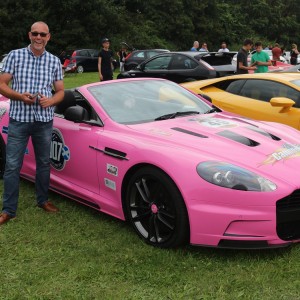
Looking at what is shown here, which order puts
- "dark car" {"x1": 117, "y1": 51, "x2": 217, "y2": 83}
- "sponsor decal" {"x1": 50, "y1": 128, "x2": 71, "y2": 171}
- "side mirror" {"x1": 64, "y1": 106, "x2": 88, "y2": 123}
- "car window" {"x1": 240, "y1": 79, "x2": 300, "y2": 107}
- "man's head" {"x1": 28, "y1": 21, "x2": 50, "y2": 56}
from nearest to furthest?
"man's head" {"x1": 28, "y1": 21, "x2": 50, "y2": 56}
"side mirror" {"x1": 64, "y1": 106, "x2": 88, "y2": 123}
"sponsor decal" {"x1": 50, "y1": 128, "x2": 71, "y2": 171}
"car window" {"x1": 240, "y1": 79, "x2": 300, "y2": 107}
"dark car" {"x1": 117, "y1": 51, "x2": 217, "y2": 83}

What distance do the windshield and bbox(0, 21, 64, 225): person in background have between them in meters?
0.49

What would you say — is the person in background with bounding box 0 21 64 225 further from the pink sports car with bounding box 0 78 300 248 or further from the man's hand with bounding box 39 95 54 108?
the pink sports car with bounding box 0 78 300 248

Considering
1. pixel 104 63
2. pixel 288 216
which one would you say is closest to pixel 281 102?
pixel 288 216

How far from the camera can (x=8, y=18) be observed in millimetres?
32375

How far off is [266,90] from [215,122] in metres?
2.32

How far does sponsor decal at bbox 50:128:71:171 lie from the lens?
4.38 m

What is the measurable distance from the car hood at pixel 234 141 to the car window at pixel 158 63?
760 cm

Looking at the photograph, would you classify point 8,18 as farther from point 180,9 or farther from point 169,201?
point 169,201

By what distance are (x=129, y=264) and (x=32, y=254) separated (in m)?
0.79

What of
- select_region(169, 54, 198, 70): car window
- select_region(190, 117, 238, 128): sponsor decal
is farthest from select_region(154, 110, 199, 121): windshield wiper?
select_region(169, 54, 198, 70): car window

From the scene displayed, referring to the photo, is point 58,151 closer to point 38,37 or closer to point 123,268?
point 38,37

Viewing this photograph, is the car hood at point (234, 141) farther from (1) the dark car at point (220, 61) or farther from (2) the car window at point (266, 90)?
(1) the dark car at point (220, 61)

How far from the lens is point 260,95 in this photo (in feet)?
20.6

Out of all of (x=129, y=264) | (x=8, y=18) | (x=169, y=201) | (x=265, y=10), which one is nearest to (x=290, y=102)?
(x=169, y=201)
